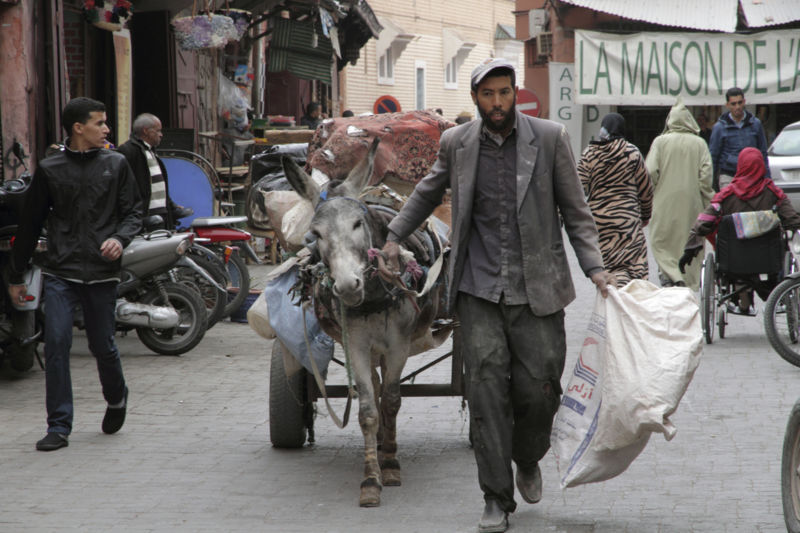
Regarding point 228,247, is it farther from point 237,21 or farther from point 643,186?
point 237,21

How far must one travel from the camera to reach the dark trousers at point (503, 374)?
167 inches

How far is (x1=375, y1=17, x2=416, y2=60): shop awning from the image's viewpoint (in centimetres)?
3334

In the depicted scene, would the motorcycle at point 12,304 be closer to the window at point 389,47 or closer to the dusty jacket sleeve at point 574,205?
the dusty jacket sleeve at point 574,205

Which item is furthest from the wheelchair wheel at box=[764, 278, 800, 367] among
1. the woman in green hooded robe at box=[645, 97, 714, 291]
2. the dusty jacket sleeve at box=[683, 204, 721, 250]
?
the woman in green hooded robe at box=[645, 97, 714, 291]

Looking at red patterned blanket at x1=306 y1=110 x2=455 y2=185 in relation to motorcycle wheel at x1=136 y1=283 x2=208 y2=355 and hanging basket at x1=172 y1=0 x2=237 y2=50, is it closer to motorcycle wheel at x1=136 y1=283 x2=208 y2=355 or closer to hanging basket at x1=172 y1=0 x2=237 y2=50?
motorcycle wheel at x1=136 y1=283 x2=208 y2=355

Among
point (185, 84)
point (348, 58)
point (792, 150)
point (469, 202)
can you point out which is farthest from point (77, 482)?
point (348, 58)

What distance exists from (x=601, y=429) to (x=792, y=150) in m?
14.8

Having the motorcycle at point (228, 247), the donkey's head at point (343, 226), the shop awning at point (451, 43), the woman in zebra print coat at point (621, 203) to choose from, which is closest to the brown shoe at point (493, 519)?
→ the donkey's head at point (343, 226)

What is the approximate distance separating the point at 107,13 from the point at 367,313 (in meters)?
7.77

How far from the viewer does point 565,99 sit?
2233cm

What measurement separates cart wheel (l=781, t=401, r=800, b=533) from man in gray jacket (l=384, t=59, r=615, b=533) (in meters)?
0.91

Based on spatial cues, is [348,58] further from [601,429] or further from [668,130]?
[601,429]

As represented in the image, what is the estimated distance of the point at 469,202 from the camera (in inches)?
168

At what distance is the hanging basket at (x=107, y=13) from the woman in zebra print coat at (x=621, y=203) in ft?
20.1
